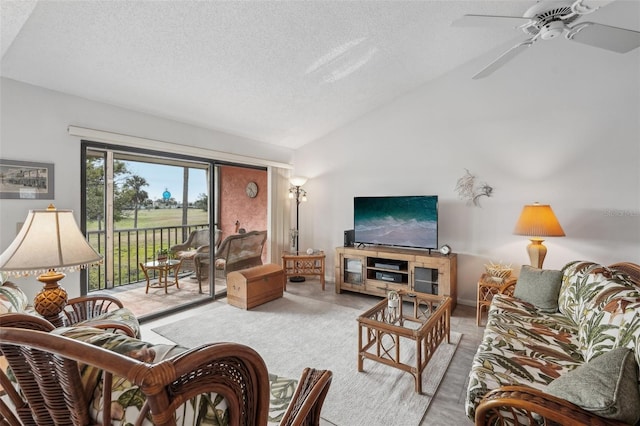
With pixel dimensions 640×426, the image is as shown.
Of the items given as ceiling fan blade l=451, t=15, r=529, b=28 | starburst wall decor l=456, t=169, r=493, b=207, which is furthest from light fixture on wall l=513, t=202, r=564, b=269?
ceiling fan blade l=451, t=15, r=529, b=28

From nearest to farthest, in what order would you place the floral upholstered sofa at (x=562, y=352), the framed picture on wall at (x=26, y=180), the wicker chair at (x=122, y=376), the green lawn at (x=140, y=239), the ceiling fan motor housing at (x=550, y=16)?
the wicker chair at (x=122, y=376), the floral upholstered sofa at (x=562, y=352), the ceiling fan motor housing at (x=550, y=16), the framed picture on wall at (x=26, y=180), the green lawn at (x=140, y=239)

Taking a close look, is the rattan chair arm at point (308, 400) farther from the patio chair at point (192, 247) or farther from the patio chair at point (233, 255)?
A: the patio chair at point (192, 247)

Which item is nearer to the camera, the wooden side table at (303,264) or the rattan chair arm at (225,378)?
the rattan chair arm at (225,378)

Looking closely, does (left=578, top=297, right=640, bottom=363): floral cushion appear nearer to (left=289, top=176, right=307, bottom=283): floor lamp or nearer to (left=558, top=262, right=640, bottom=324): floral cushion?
(left=558, top=262, right=640, bottom=324): floral cushion

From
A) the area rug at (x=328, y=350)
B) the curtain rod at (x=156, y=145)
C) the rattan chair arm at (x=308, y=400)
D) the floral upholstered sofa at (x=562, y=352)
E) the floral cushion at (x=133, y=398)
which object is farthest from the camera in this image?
the curtain rod at (x=156, y=145)

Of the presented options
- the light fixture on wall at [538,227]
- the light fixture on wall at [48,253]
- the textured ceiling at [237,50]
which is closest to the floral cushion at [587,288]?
the light fixture on wall at [538,227]

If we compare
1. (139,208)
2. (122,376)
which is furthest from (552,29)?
(139,208)

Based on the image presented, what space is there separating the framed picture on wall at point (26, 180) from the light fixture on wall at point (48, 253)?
45.4 inches

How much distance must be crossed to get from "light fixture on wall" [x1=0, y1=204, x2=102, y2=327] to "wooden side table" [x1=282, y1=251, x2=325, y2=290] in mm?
2831

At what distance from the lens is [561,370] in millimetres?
1586

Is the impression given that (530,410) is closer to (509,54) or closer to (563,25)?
(563,25)

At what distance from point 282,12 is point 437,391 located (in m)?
3.02

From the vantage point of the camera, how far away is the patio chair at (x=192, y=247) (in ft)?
14.0

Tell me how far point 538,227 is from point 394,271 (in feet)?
5.19
